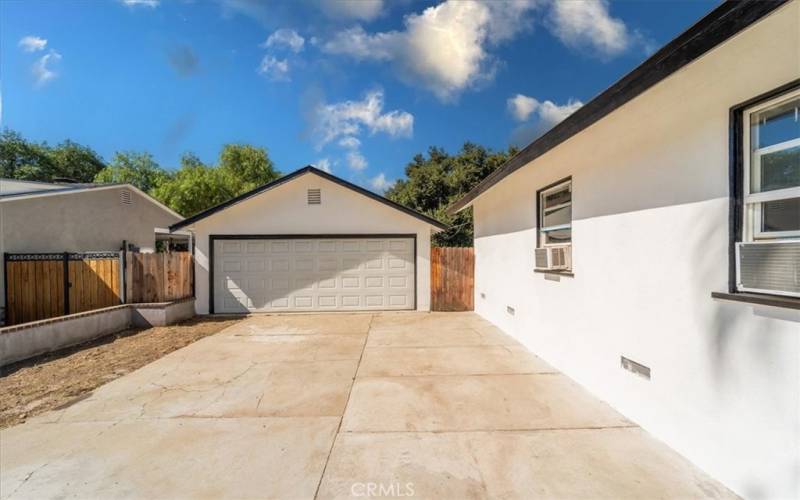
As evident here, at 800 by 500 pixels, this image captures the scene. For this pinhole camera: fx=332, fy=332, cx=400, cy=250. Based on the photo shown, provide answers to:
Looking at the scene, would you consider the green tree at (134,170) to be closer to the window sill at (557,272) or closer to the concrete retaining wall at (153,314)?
the concrete retaining wall at (153,314)

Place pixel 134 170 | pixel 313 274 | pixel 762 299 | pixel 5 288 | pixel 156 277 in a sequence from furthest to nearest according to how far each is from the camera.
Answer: pixel 134 170 → pixel 313 274 → pixel 156 277 → pixel 5 288 → pixel 762 299

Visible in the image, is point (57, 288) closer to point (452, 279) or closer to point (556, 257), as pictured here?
point (452, 279)

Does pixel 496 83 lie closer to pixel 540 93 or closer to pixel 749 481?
pixel 540 93

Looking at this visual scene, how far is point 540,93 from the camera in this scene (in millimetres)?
18844

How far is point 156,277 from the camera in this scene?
8516 millimetres

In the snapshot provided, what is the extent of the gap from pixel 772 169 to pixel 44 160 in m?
44.5

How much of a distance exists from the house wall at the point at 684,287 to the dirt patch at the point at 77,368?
6.32m

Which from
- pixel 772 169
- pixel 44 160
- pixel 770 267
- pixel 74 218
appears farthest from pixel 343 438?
pixel 44 160

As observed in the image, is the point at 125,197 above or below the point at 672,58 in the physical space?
above

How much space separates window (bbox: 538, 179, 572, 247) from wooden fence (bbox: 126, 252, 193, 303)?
354 inches

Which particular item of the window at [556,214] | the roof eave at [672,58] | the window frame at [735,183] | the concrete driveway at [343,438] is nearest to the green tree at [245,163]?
the concrete driveway at [343,438]

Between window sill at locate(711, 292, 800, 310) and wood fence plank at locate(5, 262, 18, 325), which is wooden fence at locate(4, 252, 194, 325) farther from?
window sill at locate(711, 292, 800, 310)

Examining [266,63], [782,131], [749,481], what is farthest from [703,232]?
[266,63]

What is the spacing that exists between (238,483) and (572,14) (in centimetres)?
970
